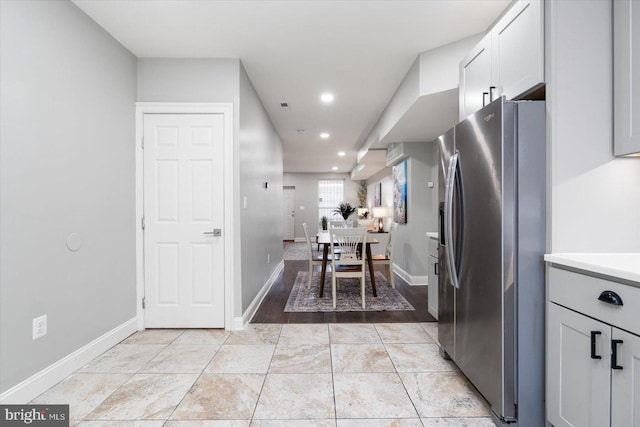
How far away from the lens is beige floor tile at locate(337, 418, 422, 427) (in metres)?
1.57

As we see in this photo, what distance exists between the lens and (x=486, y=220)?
159cm

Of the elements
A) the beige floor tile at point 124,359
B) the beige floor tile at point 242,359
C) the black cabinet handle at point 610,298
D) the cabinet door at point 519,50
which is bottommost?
the beige floor tile at point 124,359

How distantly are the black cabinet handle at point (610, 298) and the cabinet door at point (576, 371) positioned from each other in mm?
106

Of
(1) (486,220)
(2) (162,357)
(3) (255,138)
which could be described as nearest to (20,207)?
(2) (162,357)

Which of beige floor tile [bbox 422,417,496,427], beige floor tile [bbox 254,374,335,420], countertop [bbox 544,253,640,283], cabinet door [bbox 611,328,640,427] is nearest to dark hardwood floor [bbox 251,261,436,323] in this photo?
beige floor tile [bbox 254,374,335,420]

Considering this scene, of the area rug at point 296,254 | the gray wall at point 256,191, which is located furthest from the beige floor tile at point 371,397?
the area rug at point 296,254

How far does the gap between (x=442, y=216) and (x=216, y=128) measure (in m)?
2.21

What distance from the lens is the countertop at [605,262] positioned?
1.07 metres

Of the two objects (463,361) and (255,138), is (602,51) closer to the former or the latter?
(463,361)

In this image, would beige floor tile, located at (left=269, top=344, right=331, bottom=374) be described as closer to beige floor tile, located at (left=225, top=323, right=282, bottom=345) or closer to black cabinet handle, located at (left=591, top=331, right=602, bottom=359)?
beige floor tile, located at (left=225, top=323, right=282, bottom=345)

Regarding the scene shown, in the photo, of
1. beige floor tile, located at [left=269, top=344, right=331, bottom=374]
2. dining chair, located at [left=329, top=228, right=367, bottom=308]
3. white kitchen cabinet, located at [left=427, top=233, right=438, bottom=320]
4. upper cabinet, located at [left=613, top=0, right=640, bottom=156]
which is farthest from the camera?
dining chair, located at [left=329, top=228, right=367, bottom=308]

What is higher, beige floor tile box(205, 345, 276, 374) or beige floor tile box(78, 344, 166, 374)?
beige floor tile box(205, 345, 276, 374)

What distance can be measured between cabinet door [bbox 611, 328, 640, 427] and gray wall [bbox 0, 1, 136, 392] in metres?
2.93

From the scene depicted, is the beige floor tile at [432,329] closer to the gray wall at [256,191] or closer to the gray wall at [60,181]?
the gray wall at [256,191]
